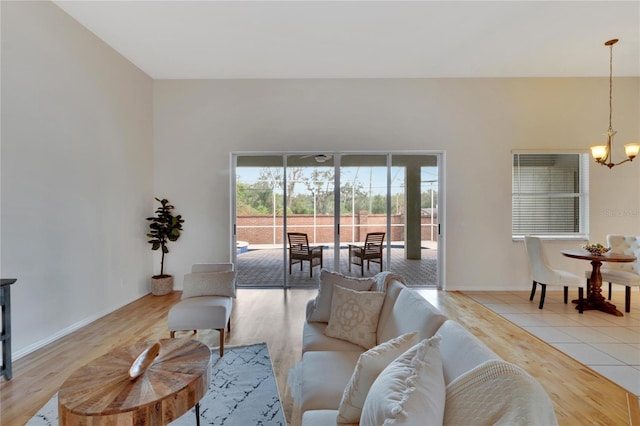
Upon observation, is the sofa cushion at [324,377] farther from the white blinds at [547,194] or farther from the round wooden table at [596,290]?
the white blinds at [547,194]

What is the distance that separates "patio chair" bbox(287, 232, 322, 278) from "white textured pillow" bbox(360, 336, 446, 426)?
4095mm

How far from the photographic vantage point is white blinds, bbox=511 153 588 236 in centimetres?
→ 503

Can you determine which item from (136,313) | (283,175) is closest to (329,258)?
(283,175)

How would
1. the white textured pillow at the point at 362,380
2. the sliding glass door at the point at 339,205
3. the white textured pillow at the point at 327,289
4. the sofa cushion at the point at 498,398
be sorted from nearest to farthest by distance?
the sofa cushion at the point at 498,398 → the white textured pillow at the point at 362,380 → the white textured pillow at the point at 327,289 → the sliding glass door at the point at 339,205

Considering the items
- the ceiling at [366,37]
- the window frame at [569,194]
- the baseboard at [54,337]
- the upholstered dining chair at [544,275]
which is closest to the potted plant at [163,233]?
the baseboard at [54,337]

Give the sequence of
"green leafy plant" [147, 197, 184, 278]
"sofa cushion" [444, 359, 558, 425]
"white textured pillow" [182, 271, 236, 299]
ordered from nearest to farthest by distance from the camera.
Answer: "sofa cushion" [444, 359, 558, 425]
"white textured pillow" [182, 271, 236, 299]
"green leafy plant" [147, 197, 184, 278]

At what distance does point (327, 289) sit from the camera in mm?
2436

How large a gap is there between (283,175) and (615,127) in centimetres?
572

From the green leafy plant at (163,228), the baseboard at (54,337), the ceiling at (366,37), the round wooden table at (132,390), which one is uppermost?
the ceiling at (366,37)

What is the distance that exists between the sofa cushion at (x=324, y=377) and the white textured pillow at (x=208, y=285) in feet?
5.02

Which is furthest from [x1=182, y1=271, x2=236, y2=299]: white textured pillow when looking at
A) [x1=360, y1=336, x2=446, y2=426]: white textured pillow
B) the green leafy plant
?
[x1=360, y1=336, x2=446, y2=426]: white textured pillow

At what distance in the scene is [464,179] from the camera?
4.96m

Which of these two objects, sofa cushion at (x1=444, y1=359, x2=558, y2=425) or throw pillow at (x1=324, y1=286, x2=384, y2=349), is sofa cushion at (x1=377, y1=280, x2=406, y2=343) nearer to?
throw pillow at (x1=324, y1=286, x2=384, y2=349)

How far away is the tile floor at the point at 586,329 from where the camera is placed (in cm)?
259
